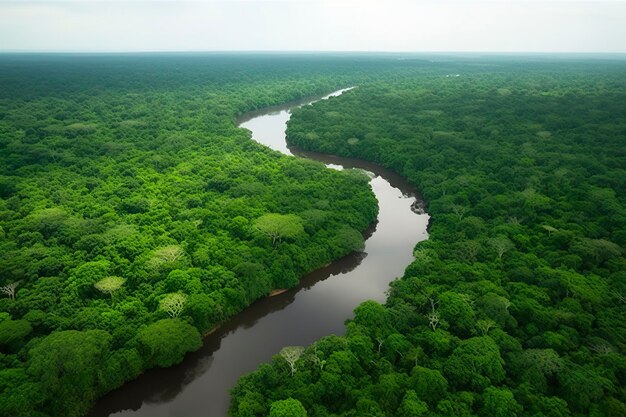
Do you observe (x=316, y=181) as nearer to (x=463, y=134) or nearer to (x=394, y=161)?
(x=394, y=161)

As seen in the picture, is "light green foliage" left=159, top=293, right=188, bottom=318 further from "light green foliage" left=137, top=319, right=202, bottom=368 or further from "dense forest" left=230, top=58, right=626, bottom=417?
"dense forest" left=230, top=58, right=626, bottom=417

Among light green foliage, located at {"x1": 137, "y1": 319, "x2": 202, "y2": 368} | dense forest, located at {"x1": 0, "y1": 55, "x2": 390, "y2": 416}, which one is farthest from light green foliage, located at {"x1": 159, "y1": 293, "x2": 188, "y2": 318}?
light green foliage, located at {"x1": 137, "y1": 319, "x2": 202, "y2": 368}

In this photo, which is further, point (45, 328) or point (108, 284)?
point (108, 284)

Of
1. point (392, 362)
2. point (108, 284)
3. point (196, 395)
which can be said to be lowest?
point (196, 395)

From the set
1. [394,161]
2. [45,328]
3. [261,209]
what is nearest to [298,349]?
[45,328]

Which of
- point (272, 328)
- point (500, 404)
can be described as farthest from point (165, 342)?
point (500, 404)

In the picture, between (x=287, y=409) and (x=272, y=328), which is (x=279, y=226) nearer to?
(x=272, y=328)
